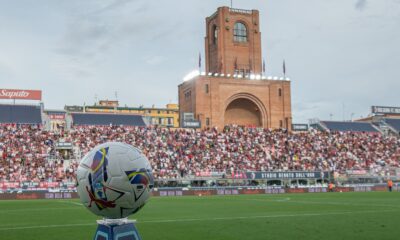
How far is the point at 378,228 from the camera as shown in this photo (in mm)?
12406

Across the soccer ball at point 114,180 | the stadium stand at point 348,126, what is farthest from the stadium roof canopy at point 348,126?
the soccer ball at point 114,180

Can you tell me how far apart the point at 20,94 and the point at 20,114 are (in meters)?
4.86

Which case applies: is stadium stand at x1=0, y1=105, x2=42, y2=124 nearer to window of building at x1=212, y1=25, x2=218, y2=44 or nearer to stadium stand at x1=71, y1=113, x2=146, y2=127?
stadium stand at x1=71, y1=113, x2=146, y2=127

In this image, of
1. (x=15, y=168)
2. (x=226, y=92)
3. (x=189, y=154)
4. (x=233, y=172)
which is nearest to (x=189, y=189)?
(x=233, y=172)

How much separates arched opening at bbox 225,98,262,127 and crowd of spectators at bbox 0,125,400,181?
5.49 metres

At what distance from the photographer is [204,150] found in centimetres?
5797

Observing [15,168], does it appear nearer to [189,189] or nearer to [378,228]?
[189,189]

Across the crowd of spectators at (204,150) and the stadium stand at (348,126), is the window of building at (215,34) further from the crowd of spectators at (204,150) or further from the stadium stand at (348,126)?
the stadium stand at (348,126)

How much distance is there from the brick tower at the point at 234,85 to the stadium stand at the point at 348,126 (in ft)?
21.3

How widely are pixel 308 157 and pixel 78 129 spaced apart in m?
28.5

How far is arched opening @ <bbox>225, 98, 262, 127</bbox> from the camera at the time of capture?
73.1 m

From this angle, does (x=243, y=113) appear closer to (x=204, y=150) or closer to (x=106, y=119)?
(x=204, y=150)

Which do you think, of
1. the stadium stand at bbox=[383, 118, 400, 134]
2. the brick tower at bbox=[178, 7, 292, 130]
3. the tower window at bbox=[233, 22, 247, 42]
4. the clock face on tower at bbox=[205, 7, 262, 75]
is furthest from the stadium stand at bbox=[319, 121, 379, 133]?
the tower window at bbox=[233, 22, 247, 42]

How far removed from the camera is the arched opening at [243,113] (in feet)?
240
